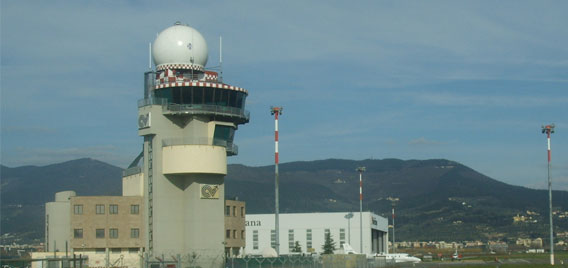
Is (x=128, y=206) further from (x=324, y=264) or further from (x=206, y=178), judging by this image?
(x=324, y=264)

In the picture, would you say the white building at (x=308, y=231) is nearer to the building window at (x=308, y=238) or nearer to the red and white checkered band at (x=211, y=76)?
the building window at (x=308, y=238)

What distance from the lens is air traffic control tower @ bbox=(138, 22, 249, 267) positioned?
7600 centimetres

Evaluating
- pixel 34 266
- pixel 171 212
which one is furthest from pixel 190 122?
pixel 34 266

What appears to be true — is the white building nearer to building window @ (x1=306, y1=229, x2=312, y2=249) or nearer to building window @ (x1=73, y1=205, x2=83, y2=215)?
building window @ (x1=306, y1=229, x2=312, y2=249)

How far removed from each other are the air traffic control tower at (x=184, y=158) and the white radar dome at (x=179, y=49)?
0.11 meters

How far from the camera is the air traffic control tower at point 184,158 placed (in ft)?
249

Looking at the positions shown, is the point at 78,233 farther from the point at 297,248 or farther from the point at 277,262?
the point at 297,248

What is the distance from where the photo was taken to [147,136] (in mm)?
78188

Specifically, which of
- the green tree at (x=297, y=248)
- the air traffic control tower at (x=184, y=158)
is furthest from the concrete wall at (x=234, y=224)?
the green tree at (x=297, y=248)

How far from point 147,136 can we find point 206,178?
7.71 meters

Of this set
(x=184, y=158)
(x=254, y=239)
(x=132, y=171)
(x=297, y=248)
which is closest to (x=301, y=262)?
(x=184, y=158)

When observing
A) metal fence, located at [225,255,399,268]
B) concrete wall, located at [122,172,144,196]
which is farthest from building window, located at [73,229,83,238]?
metal fence, located at [225,255,399,268]

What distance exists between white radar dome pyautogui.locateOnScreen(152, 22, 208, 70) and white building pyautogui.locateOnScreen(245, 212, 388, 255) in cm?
5832

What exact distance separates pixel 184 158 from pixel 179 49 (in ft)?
39.3
